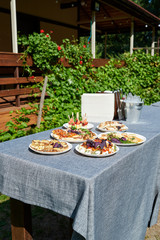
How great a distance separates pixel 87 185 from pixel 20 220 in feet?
2.27

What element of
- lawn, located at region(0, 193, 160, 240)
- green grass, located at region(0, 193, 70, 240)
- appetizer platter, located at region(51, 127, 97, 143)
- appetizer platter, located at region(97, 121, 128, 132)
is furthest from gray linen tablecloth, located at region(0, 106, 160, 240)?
green grass, located at region(0, 193, 70, 240)

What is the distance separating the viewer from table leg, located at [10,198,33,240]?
1543mm

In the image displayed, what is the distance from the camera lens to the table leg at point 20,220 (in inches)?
60.7

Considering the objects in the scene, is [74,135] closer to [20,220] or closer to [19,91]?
[20,220]

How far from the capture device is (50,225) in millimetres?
2422

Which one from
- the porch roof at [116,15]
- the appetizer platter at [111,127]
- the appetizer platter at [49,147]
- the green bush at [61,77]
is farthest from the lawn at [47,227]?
the porch roof at [116,15]

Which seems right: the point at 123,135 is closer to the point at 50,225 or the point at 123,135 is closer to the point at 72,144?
the point at 72,144

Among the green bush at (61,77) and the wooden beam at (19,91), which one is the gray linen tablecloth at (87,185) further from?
the wooden beam at (19,91)

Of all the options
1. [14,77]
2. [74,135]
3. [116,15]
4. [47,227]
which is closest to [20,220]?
[74,135]

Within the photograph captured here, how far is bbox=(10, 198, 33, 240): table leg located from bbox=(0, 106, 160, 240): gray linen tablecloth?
19cm

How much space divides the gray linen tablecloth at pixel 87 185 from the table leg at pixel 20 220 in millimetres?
187

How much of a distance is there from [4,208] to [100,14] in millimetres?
9076

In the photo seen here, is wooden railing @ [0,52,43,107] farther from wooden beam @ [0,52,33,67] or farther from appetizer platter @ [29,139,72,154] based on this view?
appetizer platter @ [29,139,72,154]

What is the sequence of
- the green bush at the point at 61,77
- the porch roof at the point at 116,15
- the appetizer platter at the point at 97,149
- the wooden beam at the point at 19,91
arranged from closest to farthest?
the appetizer platter at the point at 97,149, the green bush at the point at 61,77, the wooden beam at the point at 19,91, the porch roof at the point at 116,15
